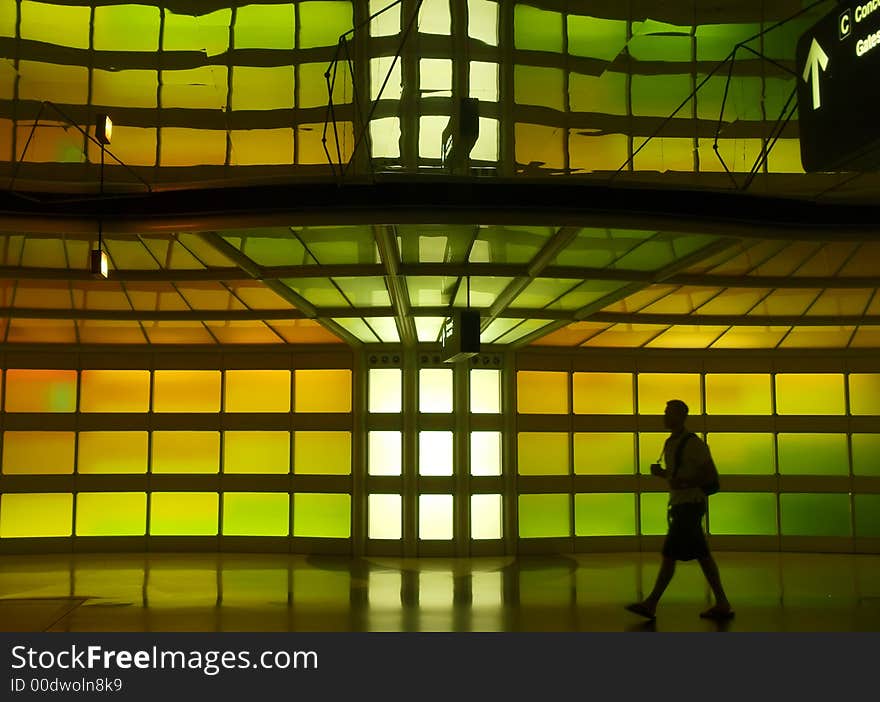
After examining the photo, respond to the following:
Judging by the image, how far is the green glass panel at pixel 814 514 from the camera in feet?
57.1

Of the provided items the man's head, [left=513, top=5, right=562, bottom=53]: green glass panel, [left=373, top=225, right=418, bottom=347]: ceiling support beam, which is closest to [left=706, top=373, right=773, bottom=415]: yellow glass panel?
[left=373, top=225, right=418, bottom=347]: ceiling support beam

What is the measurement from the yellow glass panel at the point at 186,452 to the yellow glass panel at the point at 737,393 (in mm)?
9088

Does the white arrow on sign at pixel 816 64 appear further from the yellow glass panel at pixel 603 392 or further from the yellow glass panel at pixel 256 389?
the yellow glass panel at pixel 256 389

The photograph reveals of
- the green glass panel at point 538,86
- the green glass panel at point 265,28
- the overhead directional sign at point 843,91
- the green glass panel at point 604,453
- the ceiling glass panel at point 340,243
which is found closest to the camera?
the overhead directional sign at point 843,91

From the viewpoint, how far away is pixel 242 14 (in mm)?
14688

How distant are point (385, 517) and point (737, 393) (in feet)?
22.7

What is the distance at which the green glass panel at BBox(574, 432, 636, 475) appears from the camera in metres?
17.5

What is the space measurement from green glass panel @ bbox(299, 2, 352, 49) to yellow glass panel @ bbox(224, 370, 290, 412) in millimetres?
5878

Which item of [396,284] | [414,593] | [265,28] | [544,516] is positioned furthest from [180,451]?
[265,28]

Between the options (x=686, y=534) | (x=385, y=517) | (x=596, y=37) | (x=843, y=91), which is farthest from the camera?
(x=385, y=517)

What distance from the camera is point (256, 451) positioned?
17281 millimetres

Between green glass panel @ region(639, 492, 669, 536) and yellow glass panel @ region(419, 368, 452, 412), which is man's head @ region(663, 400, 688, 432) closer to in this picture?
yellow glass panel @ region(419, 368, 452, 412)

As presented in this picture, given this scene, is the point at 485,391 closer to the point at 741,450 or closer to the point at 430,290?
the point at 430,290

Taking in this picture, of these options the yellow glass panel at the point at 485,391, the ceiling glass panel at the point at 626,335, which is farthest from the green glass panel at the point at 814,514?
the yellow glass panel at the point at 485,391
